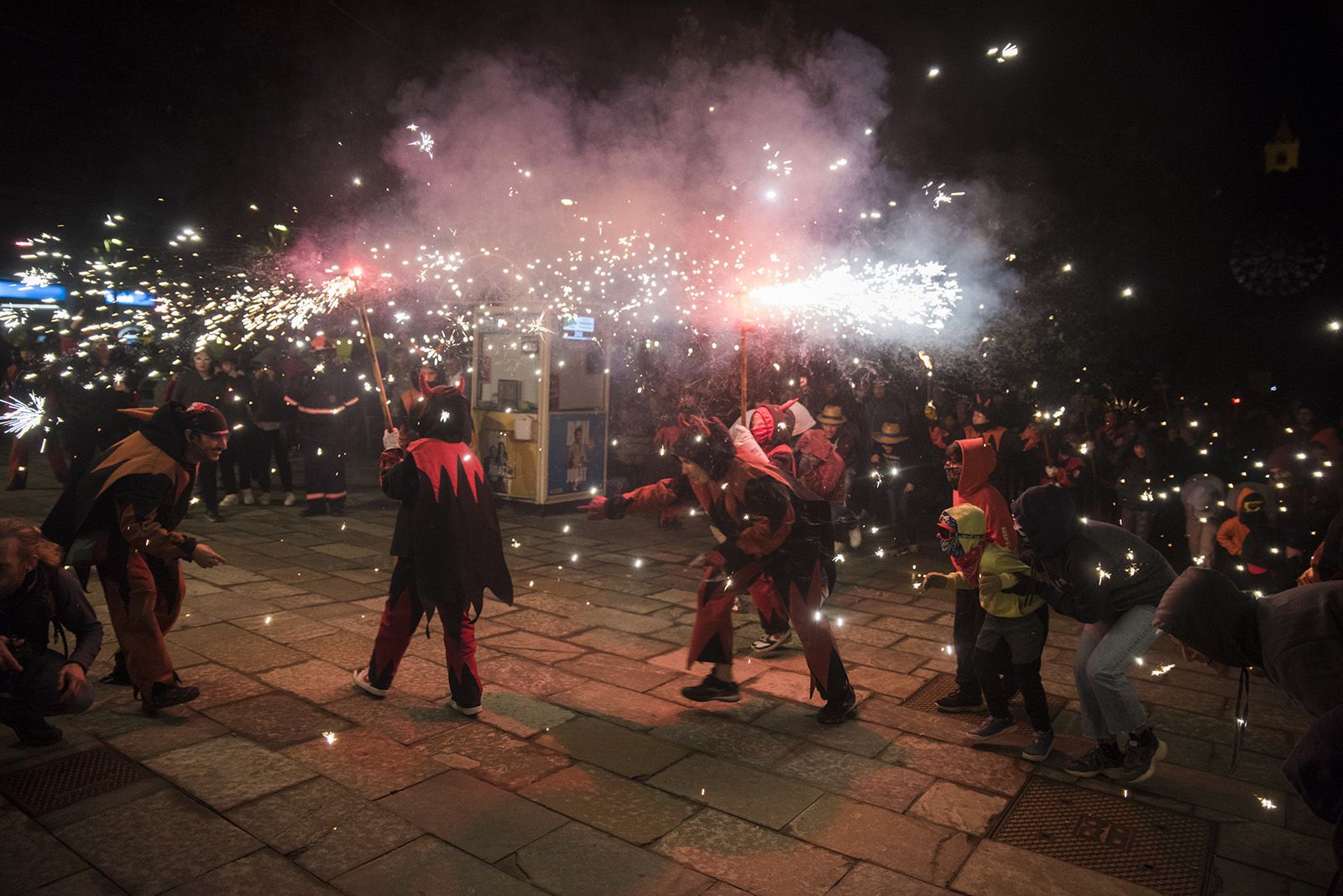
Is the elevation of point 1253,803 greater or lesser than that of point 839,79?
lesser

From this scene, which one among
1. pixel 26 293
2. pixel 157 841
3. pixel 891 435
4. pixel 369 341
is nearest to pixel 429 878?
pixel 157 841

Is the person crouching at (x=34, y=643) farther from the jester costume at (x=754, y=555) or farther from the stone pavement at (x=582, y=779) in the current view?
the jester costume at (x=754, y=555)

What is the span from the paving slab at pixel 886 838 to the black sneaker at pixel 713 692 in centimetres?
115

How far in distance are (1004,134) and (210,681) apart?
10.7 meters

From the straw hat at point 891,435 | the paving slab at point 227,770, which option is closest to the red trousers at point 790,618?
the paving slab at point 227,770

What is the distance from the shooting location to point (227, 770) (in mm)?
3750

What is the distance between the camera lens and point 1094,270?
39.4 feet

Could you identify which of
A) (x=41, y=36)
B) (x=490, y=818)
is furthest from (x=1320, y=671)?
(x=41, y=36)

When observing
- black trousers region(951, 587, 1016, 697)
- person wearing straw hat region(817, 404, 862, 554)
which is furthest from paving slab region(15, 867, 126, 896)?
person wearing straw hat region(817, 404, 862, 554)

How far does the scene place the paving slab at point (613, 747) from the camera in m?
4.05

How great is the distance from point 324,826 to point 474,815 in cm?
56

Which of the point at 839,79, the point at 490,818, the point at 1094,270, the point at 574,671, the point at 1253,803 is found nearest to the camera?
the point at 490,818

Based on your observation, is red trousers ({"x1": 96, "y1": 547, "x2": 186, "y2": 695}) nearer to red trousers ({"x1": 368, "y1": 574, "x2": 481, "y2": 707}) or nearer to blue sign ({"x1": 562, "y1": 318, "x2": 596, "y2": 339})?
red trousers ({"x1": 368, "y1": 574, "x2": 481, "y2": 707})

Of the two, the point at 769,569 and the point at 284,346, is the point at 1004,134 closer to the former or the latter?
the point at 769,569
